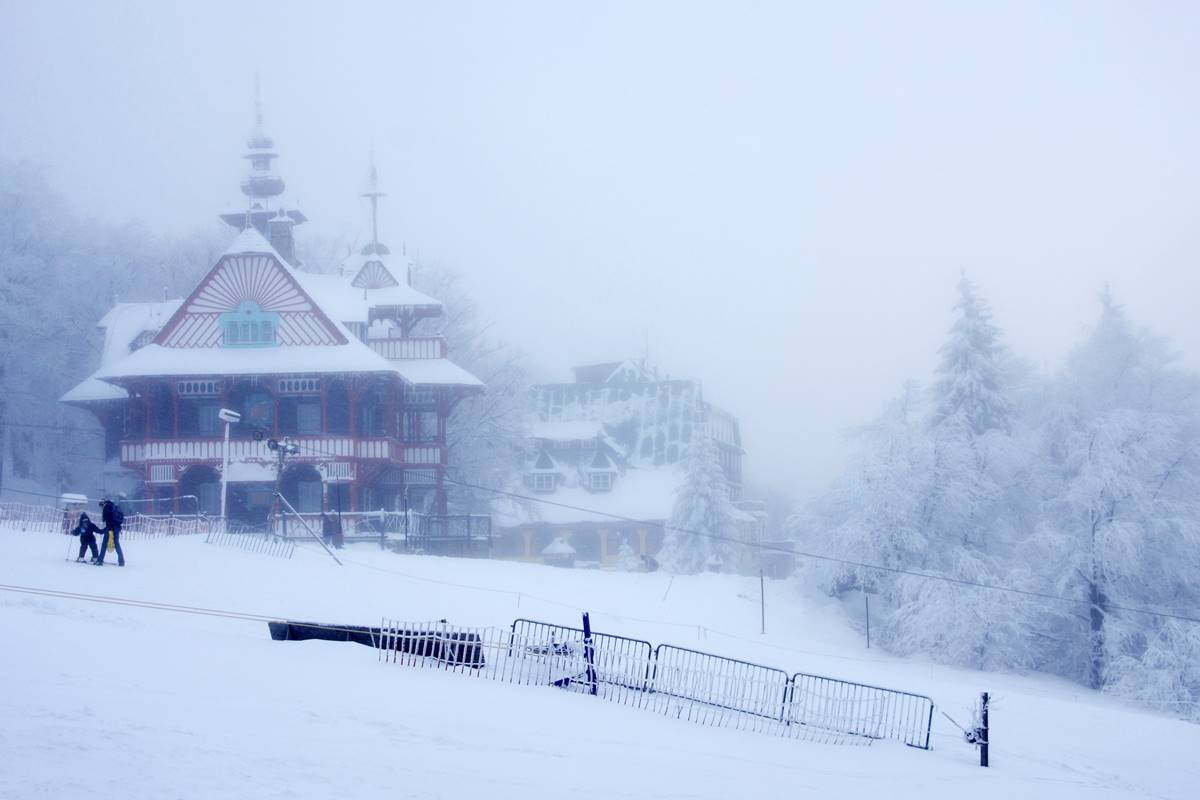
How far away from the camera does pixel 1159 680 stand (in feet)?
96.7

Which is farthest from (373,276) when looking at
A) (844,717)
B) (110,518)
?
(844,717)

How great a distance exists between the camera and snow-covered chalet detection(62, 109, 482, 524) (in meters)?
39.9

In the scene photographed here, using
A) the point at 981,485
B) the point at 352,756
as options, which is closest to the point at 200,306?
the point at 981,485

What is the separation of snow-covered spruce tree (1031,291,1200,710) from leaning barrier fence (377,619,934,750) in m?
16.6

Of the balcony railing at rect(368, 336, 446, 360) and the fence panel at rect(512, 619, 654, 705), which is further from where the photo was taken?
the balcony railing at rect(368, 336, 446, 360)

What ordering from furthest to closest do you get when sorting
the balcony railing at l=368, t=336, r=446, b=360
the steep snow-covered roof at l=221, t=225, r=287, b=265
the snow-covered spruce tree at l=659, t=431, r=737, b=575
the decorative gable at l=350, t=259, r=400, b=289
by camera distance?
the snow-covered spruce tree at l=659, t=431, r=737, b=575 < the decorative gable at l=350, t=259, r=400, b=289 < the balcony railing at l=368, t=336, r=446, b=360 < the steep snow-covered roof at l=221, t=225, r=287, b=265

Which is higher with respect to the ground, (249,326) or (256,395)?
(249,326)

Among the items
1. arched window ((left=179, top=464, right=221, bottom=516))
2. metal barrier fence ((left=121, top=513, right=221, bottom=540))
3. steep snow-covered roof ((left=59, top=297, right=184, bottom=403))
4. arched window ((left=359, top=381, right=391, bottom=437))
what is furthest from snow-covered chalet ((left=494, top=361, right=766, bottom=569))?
metal barrier fence ((left=121, top=513, right=221, bottom=540))

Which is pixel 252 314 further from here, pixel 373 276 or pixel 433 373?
pixel 373 276

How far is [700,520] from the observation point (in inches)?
2015

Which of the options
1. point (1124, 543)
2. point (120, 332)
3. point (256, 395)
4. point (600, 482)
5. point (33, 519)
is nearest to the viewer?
point (33, 519)

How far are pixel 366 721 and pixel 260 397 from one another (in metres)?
31.4

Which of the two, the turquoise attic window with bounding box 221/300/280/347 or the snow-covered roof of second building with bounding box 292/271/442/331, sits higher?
the snow-covered roof of second building with bounding box 292/271/442/331

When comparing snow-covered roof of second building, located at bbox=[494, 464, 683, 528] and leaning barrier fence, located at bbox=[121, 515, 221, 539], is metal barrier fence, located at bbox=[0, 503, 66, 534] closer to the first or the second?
leaning barrier fence, located at bbox=[121, 515, 221, 539]
